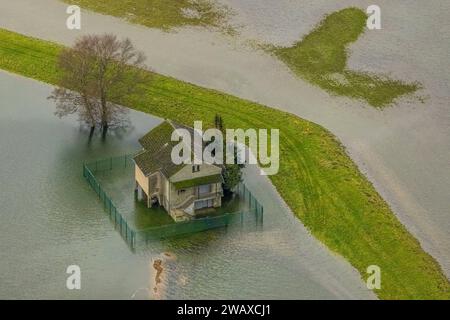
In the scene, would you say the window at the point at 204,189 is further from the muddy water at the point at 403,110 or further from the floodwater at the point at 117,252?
the muddy water at the point at 403,110

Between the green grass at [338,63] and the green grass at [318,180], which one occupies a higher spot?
the green grass at [338,63]

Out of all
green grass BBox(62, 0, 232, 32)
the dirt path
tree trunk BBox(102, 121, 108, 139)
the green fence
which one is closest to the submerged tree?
the green fence

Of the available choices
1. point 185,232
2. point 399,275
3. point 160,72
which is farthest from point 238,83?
point 399,275

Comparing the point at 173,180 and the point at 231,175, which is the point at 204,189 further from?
the point at 173,180

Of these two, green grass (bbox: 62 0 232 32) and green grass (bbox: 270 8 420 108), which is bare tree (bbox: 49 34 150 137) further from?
green grass (bbox: 62 0 232 32)

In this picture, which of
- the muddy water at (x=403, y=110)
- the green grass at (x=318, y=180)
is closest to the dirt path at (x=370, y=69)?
the muddy water at (x=403, y=110)
